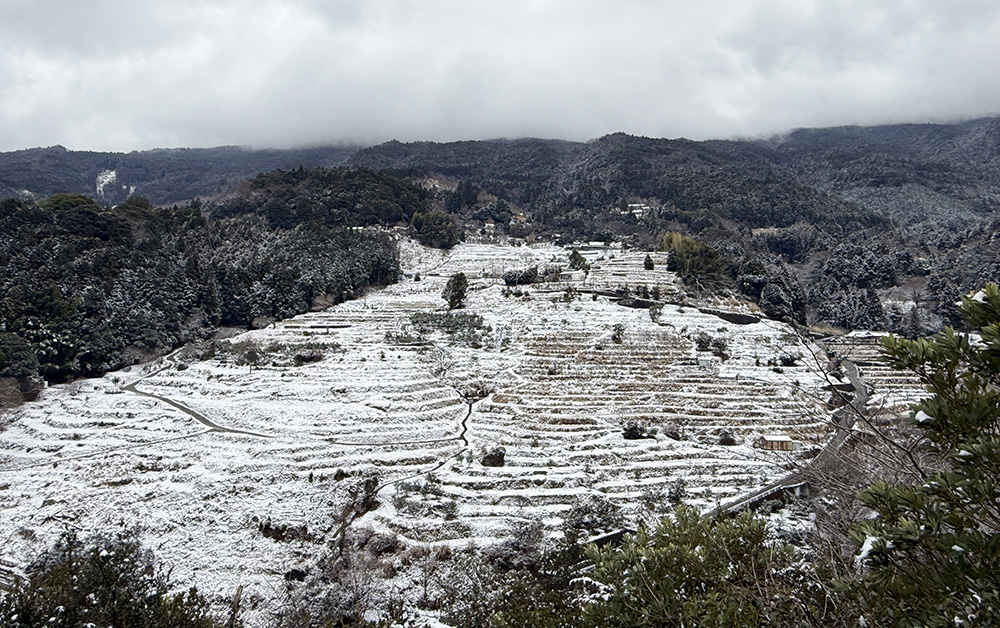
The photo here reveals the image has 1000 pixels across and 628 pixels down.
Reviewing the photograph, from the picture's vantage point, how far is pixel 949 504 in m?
3.37

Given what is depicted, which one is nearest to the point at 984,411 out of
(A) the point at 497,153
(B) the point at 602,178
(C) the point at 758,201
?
(C) the point at 758,201

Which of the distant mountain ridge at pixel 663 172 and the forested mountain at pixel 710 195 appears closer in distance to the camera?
the forested mountain at pixel 710 195

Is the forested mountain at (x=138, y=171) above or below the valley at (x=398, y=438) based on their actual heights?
above

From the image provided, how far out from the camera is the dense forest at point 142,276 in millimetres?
31000

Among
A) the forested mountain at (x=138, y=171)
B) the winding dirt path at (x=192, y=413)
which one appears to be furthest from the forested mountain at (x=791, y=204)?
the forested mountain at (x=138, y=171)

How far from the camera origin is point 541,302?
141ft

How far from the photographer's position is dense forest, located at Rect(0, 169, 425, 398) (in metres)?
31.0

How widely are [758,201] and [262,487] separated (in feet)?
319

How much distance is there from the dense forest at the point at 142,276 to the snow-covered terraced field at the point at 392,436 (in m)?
3.04

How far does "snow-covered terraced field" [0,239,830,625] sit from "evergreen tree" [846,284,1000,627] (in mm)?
8764

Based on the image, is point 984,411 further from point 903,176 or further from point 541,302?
point 903,176

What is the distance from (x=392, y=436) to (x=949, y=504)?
2076cm

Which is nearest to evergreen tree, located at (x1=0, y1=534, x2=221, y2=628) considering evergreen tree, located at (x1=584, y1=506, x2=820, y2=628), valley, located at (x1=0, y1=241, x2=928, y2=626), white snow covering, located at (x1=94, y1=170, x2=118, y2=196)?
valley, located at (x1=0, y1=241, x2=928, y2=626)

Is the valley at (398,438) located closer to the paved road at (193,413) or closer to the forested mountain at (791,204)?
the paved road at (193,413)
